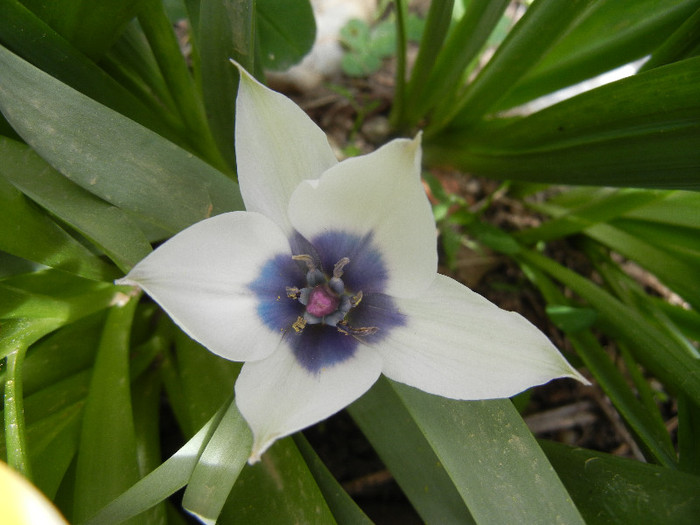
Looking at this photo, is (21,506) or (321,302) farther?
(321,302)

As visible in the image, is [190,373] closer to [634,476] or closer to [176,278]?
[176,278]

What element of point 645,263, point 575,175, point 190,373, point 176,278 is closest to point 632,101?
point 575,175

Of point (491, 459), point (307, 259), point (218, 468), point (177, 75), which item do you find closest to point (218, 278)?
point (307, 259)

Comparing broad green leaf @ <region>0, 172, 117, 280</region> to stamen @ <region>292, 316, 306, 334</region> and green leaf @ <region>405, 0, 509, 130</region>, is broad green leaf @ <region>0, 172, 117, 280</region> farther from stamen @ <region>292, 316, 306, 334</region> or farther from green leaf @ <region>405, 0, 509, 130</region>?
green leaf @ <region>405, 0, 509, 130</region>

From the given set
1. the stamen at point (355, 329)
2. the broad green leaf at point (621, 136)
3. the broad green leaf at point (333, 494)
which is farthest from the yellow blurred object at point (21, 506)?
the broad green leaf at point (621, 136)

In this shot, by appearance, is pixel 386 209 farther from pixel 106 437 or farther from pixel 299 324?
pixel 106 437

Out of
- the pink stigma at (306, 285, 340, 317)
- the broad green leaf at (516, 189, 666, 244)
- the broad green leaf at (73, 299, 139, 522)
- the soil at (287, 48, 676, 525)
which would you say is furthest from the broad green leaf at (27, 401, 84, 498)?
the broad green leaf at (516, 189, 666, 244)

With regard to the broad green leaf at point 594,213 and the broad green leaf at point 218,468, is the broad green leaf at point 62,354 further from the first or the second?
the broad green leaf at point 594,213
